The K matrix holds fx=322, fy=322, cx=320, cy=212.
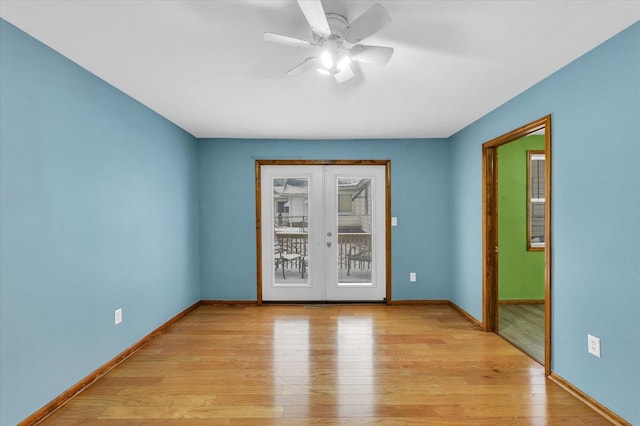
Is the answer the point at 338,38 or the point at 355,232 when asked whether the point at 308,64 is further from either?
the point at 355,232

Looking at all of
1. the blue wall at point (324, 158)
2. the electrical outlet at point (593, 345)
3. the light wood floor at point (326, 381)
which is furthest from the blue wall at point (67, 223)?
the electrical outlet at point (593, 345)

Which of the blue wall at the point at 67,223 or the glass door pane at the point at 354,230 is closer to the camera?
the blue wall at the point at 67,223

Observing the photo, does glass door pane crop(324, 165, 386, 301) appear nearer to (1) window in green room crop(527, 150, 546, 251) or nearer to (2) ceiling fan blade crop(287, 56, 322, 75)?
(1) window in green room crop(527, 150, 546, 251)

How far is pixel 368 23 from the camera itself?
65.1 inches

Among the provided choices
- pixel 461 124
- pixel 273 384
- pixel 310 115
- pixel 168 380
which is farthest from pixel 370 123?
pixel 168 380

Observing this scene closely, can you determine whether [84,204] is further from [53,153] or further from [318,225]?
[318,225]

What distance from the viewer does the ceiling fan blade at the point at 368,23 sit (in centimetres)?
155

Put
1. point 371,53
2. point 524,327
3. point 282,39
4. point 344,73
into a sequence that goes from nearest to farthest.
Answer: point 282,39
point 371,53
point 344,73
point 524,327

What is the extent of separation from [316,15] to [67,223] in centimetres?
214

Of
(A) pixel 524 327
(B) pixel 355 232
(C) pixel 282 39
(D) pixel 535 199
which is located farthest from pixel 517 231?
(C) pixel 282 39

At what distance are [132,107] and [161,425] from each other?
265cm

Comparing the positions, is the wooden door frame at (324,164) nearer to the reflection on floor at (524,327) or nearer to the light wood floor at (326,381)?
the light wood floor at (326,381)

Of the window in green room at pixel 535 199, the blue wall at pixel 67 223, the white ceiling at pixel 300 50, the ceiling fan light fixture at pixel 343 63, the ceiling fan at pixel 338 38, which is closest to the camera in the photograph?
the ceiling fan at pixel 338 38

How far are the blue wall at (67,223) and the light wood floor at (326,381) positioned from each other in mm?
359
